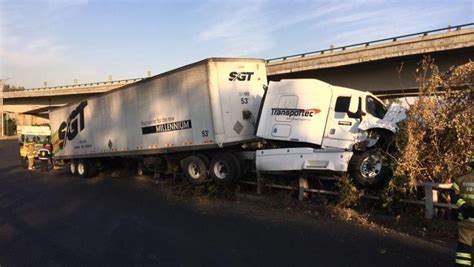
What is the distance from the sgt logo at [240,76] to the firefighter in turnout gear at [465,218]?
8361 mm

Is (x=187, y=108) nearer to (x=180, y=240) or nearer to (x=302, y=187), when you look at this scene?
(x=302, y=187)

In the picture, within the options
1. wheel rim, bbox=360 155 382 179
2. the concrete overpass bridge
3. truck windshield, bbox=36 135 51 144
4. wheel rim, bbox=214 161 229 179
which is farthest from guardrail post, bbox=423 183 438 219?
truck windshield, bbox=36 135 51 144

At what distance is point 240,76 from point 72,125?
1102 centimetres

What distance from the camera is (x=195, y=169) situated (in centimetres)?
1337

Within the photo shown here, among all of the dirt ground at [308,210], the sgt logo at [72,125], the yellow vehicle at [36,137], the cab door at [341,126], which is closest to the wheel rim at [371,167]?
the dirt ground at [308,210]

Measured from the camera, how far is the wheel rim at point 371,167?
9.77m

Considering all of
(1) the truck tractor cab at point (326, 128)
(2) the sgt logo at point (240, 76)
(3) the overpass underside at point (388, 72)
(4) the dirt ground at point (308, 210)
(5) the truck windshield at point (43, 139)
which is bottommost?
(4) the dirt ground at point (308, 210)

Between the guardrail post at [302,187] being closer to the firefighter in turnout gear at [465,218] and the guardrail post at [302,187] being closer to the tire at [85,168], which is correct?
the firefighter in turnout gear at [465,218]

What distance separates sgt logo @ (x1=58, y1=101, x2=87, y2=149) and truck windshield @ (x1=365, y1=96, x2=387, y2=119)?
12.8 metres

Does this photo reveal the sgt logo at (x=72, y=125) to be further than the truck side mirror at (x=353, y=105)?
Yes

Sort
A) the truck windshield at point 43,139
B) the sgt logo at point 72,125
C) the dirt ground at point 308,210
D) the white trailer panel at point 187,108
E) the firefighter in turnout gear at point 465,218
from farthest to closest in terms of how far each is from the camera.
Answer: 1. the truck windshield at point 43,139
2. the sgt logo at point 72,125
3. the white trailer panel at point 187,108
4. the dirt ground at point 308,210
5. the firefighter in turnout gear at point 465,218

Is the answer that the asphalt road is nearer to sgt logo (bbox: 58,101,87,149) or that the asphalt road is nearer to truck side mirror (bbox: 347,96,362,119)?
truck side mirror (bbox: 347,96,362,119)

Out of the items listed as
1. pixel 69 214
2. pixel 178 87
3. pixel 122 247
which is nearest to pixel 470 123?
pixel 122 247

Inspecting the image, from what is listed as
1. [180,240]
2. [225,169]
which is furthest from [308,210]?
[180,240]
